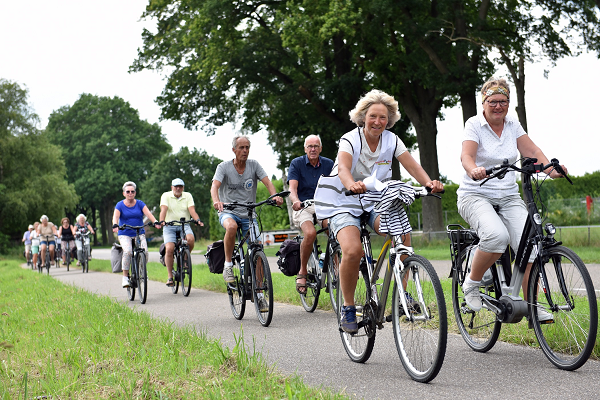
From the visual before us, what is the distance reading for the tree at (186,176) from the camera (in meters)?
65.9

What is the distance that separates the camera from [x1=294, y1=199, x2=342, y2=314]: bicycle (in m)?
6.76

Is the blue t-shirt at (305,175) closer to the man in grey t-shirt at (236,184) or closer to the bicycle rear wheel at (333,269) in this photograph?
the man in grey t-shirt at (236,184)

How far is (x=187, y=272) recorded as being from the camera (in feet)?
36.2

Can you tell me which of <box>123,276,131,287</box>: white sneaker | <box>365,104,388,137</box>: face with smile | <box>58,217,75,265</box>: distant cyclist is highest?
<box>365,104,388,137</box>: face with smile

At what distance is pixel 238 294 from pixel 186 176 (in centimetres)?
6088

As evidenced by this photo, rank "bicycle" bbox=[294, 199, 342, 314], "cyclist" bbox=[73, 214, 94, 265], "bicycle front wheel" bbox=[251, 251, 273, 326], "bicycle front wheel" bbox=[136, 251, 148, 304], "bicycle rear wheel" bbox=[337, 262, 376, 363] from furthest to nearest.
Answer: "cyclist" bbox=[73, 214, 94, 265], "bicycle front wheel" bbox=[136, 251, 148, 304], "bicycle front wheel" bbox=[251, 251, 273, 326], "bicycle" bbox=[294, 199, 342, 314], "bicycle rear wheel" bbox=[337, 262, 376, 363]

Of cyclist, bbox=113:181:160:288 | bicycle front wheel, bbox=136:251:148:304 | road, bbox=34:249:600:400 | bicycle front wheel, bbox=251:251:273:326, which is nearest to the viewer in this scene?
road, bbox=34:249:600:400

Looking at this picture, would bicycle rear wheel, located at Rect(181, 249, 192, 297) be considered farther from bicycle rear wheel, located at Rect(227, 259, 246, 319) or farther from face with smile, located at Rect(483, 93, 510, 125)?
face with smile, located at Rect(483, 93, 510, 125)

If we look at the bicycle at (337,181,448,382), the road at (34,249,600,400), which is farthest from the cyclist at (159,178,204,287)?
the bicycle at (337,181,448,382)

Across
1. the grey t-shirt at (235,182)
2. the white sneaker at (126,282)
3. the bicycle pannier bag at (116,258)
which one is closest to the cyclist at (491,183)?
the grey t-shirt at (235,182)

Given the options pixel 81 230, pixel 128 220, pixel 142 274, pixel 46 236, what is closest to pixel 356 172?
pixel 142 274

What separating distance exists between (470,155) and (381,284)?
1.19 m

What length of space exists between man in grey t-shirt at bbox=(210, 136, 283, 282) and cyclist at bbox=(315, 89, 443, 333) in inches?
120

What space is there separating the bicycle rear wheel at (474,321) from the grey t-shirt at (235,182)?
3591 mm
